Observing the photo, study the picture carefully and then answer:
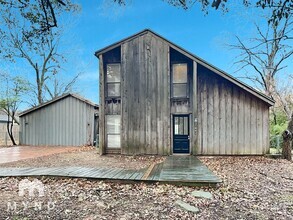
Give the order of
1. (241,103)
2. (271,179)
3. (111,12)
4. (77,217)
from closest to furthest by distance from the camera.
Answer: (77,217), (111,12), (271,179), (241,103)

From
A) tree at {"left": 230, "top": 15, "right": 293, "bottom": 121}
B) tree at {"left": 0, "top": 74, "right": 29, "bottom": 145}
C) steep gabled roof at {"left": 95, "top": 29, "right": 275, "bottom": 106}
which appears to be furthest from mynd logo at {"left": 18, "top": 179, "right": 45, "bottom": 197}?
tree at {"left": 230, "top": 15, "right": 293, "bottom": 121}

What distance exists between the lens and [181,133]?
14117 mm

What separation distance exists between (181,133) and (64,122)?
28.8 ft

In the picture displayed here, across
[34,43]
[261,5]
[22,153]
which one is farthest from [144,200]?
[22,153]

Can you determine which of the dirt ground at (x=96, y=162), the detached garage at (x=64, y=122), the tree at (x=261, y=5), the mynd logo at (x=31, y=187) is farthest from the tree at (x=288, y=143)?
the detached garage at (x=64, y=122)

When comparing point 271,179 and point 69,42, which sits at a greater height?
point 69,42

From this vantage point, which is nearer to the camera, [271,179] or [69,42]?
[271,179]

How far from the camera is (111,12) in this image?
215 inches

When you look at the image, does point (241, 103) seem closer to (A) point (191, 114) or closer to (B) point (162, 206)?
(A) point (191, 114)

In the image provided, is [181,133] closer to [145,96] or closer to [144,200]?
[145,96]

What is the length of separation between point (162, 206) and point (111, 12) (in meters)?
4.56

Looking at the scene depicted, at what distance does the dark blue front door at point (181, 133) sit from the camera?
525 inches

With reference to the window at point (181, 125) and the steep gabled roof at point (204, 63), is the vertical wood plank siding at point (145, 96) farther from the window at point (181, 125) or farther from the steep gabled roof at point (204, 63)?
the window at point (181, 125)

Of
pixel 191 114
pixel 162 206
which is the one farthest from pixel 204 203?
pixel 191 114
